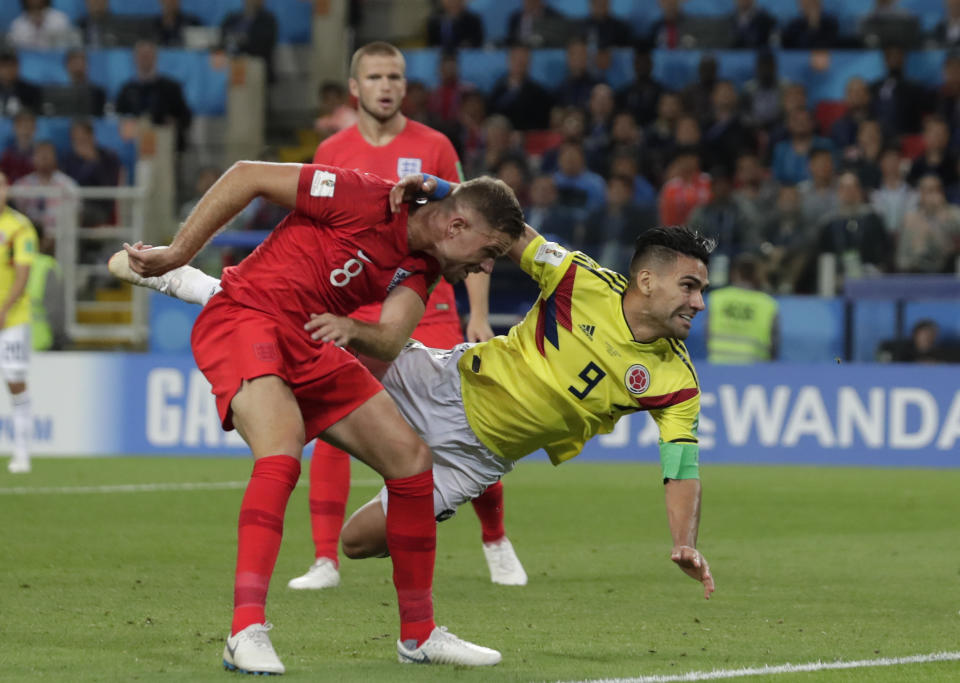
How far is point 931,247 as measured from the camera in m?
14.6

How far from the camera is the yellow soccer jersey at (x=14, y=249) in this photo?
40.0 ft

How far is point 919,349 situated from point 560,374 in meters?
8.34

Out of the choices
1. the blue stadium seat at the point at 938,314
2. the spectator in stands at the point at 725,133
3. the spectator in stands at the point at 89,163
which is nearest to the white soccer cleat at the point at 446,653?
the blue stadium seat at the point at 938,314

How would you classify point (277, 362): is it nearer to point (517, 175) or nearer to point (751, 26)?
point (517, 175)

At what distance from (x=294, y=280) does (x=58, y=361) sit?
921 cm

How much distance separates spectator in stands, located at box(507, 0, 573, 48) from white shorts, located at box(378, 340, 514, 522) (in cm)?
1367

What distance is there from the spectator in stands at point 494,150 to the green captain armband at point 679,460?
10802 millimetres

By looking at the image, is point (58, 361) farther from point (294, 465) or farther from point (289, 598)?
point (294, 465)

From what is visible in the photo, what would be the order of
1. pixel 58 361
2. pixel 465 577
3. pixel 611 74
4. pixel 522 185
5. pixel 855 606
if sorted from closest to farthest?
pixel 855 606, pixel 465 577, pixel 58 361, pixel 522 185, pixel 611 74

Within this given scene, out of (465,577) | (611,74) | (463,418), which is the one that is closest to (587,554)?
(465,577)

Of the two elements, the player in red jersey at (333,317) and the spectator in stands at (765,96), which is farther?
the spectator in stands at (765,96)

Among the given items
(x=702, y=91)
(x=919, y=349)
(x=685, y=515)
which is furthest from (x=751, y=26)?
(x=685, y=515)

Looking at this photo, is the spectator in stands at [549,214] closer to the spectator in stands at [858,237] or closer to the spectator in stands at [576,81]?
the spectator in stands at [858,237]

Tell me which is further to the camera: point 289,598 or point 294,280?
point 289,598
